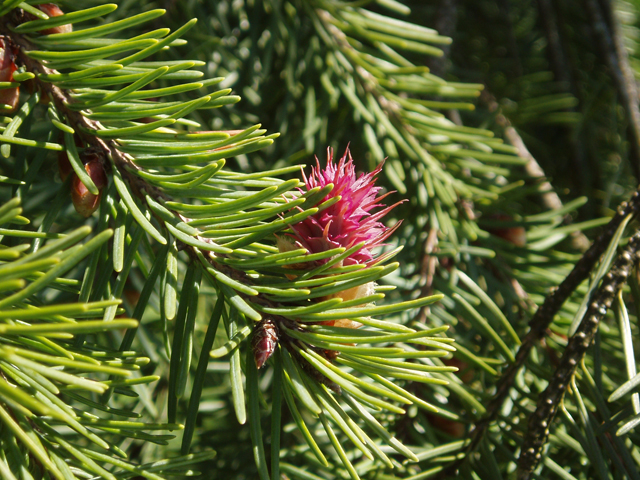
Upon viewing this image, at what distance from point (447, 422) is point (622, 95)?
0.61 meters

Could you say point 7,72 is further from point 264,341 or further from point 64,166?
point 264,341

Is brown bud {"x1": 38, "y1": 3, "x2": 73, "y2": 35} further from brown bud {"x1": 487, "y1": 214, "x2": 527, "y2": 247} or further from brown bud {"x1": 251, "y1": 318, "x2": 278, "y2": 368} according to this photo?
brown bud {"x1": 487, "y1": 214, "x2": 527, "y2": 247}

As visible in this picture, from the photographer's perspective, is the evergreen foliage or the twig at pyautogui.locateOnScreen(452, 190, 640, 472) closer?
the evergreen foliage

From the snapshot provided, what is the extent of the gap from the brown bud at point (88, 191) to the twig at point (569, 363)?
16.0 inches

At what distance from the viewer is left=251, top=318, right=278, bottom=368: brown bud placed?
0.30 metres

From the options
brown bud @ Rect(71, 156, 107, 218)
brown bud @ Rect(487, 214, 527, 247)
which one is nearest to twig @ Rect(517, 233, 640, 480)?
brown bud @ Rect(487, 214, 527, 247)

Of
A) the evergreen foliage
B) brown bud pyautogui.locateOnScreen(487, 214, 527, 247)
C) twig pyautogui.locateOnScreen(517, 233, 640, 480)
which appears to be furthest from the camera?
brown bud pyautogui.locateOnScreen(487, 214, 527, 247)

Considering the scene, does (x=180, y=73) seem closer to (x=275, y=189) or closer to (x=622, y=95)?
(x=275, y=189)

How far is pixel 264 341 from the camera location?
0.31 metres

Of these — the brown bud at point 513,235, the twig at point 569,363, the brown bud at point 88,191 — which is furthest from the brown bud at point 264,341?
the brown bud at point 513,235

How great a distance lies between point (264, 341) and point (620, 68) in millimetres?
813

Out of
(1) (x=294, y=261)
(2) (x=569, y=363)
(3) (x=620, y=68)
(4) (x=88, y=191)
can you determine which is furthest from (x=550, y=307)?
(3) (x=620, y=68)

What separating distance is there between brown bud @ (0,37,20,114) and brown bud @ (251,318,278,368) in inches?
9.1

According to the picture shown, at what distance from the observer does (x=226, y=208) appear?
13.0 inches
